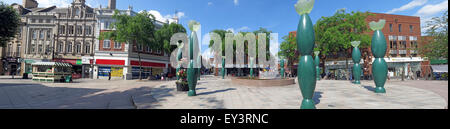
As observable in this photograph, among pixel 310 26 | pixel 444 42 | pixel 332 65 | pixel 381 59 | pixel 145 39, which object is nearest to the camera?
pixel 310 26

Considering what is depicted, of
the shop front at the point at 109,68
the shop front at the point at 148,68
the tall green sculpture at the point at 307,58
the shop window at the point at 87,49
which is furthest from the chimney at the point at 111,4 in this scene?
the tall green sculpture at the point at 307,58

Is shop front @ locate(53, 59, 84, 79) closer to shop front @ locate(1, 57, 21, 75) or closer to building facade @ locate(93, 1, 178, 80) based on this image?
building facade @ locate(93, 1, 178, 80)

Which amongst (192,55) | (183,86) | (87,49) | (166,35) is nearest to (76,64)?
(87,49)

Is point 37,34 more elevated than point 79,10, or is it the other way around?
point 79,10

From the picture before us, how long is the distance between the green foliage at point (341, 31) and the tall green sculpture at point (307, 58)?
19.1m

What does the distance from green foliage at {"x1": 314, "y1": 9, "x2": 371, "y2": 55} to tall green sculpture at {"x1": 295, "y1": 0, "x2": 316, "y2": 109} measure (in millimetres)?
19133

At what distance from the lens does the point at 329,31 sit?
68.5ft

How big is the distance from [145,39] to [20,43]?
93.4 feet

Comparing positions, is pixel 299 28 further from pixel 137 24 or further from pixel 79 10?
pixel 79 10

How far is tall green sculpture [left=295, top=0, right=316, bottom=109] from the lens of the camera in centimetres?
396

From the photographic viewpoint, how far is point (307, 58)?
3.99 m

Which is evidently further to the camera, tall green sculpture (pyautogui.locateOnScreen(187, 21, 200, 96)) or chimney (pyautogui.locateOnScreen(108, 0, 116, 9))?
chimney (pyautogui.locateOnScreen(108, 0, 116, 9))

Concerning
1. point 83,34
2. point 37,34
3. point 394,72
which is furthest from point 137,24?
point 394,72

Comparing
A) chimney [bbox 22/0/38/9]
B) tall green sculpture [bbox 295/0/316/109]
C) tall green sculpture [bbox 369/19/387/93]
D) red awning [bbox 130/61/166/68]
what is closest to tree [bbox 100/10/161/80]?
red awning [bbox 130/61/166/68]
